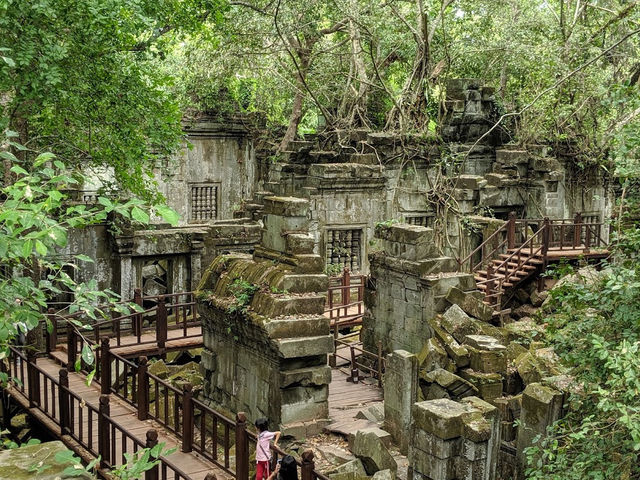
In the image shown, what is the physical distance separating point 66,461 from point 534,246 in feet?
62.3

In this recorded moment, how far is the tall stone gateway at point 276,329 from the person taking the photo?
40.8 ft

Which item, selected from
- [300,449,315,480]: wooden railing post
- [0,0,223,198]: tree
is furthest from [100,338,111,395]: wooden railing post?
[300,449,315,480]: wooden railing post

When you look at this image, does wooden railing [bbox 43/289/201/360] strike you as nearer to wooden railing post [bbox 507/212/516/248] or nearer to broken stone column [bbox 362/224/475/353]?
broken stone column [bbox 362/224/475/353]

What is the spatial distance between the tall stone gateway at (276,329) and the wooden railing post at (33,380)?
10.1 ft

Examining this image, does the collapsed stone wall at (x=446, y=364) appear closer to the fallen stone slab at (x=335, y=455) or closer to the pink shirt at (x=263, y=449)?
the fallen stone slab at (x=335, y=455)

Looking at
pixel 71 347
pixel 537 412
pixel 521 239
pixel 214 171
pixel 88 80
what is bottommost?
pixel 71 347

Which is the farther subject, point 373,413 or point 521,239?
point 521,239

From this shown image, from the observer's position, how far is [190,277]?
20.7m

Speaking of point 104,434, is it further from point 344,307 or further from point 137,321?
point 344,307

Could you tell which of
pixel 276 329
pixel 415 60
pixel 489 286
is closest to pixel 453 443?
pixel 276 329

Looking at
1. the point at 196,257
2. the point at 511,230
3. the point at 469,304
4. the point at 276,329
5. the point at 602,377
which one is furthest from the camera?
the point at 511,230

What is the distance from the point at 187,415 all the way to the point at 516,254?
12642mm

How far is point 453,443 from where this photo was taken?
9.67 meters

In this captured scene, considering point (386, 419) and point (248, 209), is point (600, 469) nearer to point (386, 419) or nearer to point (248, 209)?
point (386, 419)
